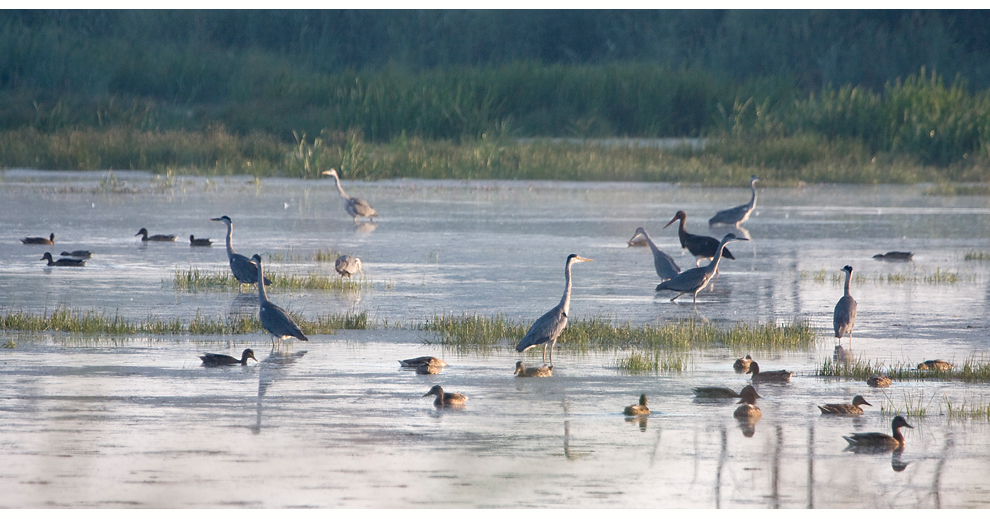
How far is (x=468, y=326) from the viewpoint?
11.6 m

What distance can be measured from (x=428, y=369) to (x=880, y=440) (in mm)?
3468

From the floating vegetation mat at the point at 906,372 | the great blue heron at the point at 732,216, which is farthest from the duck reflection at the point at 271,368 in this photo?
the great blue heron at the point at 732,216

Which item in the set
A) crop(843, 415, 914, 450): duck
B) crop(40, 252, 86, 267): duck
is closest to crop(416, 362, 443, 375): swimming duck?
crop(843, 415, 914, 450): duck

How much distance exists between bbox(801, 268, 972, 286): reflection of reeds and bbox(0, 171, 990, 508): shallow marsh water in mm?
115

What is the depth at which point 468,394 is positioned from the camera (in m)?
9.16

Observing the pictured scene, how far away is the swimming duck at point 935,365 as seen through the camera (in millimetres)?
9859

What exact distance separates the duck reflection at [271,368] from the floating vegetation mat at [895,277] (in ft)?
25.4

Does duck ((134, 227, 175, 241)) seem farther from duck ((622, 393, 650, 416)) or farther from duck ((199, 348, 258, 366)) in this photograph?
duck ((622, 393, 650, 416))

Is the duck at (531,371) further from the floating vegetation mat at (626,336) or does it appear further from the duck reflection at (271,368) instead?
the duck reflection at (271,368)

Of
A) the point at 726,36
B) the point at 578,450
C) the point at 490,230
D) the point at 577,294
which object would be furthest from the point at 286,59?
the point at 578,450

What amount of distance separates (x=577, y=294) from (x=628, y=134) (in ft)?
93.0

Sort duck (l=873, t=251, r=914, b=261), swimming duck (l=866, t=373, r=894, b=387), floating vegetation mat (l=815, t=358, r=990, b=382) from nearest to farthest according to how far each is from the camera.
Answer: swimming duck (l=866, t=373, r=894, b=387) < floating vegetation mat (l=815, t=358, r=990, b=382) < duck (l=873, t=251, r=914, b=261)

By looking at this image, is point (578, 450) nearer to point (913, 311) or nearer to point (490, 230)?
point (913, 311)

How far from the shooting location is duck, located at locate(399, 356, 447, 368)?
32.1 ft
